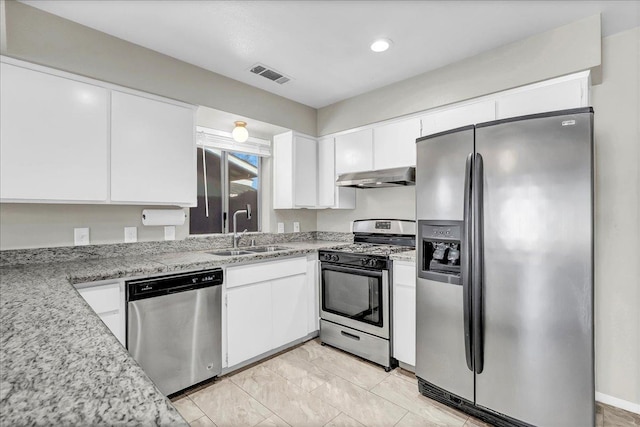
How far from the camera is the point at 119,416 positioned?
0.48 metres

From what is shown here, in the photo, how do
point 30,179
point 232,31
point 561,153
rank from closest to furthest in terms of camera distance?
1. point 561,153
2. point 30,179
3. point 232,31

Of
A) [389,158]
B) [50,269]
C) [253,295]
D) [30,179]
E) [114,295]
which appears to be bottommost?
[253,295]

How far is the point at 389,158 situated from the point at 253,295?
173 centimetres

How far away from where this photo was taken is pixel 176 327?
210cm

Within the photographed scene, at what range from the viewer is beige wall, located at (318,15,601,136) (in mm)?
1996

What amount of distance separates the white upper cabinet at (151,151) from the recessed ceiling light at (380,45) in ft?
4.96

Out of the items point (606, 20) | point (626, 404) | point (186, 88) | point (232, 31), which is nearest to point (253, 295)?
point (186, 88)

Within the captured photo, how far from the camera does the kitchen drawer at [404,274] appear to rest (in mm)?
2400

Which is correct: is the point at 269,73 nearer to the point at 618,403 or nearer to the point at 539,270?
the point at 539,270

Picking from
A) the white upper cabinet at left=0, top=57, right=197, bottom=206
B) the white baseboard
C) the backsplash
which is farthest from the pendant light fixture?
the white baseboard

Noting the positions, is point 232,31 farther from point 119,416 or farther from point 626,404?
point 626,404

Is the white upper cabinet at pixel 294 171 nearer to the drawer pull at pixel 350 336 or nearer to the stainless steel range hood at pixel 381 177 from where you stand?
the stainless steel range hood at pixel 381 177

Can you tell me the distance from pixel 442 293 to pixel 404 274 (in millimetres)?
442

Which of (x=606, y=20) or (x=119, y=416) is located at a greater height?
(x=606, y=20)
